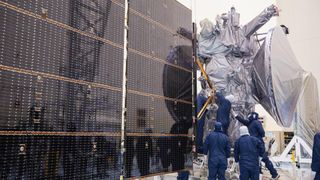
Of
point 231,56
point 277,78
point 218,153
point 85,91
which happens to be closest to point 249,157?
point 218,153

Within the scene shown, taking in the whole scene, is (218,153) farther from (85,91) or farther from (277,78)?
(85,91)

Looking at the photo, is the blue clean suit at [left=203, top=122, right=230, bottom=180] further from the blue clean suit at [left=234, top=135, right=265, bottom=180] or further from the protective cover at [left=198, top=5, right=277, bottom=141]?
the protective cover at [left=198, top=5, right=277, bottom=141]

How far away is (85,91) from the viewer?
336cm

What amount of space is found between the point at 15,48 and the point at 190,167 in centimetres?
346

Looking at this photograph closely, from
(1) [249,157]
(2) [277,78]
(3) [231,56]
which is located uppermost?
(3) [231,56]

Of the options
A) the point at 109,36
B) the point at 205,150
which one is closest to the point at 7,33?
the point at 109,36

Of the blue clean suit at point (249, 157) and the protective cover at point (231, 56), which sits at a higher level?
the protective cover at point (231, 56)

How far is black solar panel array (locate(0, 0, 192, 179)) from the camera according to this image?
2.74 metres

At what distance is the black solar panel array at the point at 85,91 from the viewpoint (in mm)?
2742

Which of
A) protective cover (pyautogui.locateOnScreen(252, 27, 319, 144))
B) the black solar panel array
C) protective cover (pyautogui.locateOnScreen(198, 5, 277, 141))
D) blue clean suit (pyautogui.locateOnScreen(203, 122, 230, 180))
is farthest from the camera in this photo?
protective cover (pyautogui.locateOnScreen(198, 5, 277, 141))

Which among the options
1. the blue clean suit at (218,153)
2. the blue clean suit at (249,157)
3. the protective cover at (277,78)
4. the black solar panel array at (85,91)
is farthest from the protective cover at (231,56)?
the black solar panel array at (85,91)

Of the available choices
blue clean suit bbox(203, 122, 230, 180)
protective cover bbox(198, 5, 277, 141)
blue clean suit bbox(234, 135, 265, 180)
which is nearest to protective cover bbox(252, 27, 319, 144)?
protective cover bbox(198, 5, 277, 141)

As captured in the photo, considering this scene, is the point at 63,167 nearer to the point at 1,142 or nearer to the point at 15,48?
the point at 1,142

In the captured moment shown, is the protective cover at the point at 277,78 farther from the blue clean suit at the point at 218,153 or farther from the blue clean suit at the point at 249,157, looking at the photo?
the blue clean suit at the point at 218,153
